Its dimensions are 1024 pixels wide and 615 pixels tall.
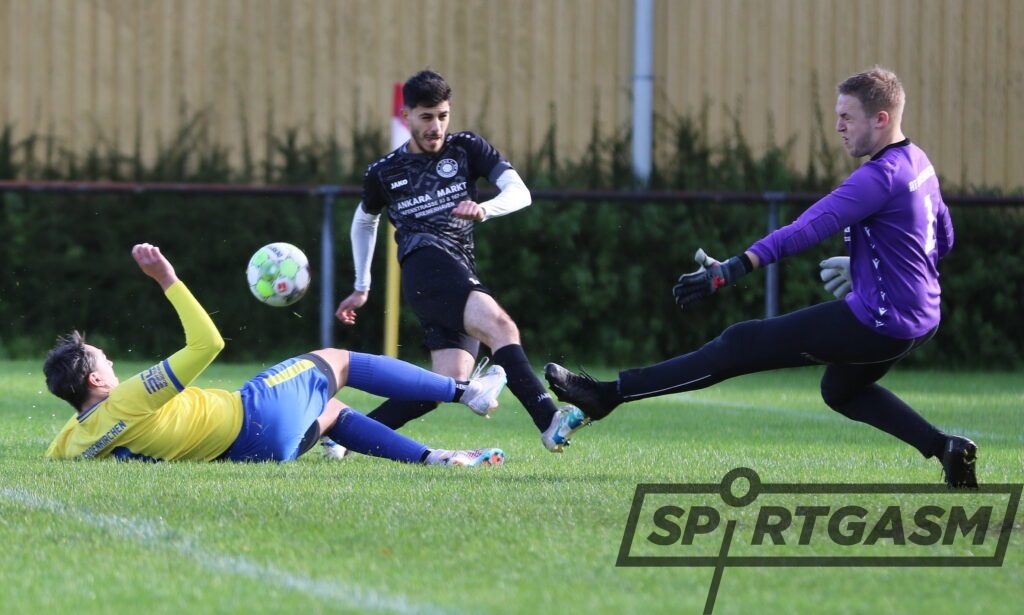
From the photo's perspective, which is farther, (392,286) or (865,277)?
(392,286)

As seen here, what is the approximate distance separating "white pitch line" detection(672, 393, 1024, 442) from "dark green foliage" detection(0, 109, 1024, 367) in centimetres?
377

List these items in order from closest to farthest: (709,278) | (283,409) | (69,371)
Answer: (709,278), (69,371), (283,409)

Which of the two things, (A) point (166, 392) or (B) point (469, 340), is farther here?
(B) point (469, 340)

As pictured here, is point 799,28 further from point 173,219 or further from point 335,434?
point 335,434

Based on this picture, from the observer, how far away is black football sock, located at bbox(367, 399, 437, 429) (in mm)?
8008

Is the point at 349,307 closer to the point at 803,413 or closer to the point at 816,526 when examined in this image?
the point at 816,526

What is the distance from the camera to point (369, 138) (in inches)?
700

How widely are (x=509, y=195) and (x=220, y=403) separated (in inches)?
72.2

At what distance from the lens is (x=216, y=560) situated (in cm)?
482

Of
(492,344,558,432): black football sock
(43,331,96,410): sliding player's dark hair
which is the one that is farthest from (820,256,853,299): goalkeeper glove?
(43,331,96,410): sliding player's dark hair

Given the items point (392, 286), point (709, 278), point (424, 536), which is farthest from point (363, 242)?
point (392, 286)

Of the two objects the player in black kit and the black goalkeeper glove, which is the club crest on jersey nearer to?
the player in black kit

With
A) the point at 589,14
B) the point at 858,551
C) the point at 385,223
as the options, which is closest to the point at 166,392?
the point at 858,551

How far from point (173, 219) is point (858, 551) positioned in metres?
12.4
